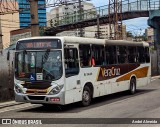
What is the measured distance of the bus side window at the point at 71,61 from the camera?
1341cm

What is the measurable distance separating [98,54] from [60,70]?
3123 millimetres

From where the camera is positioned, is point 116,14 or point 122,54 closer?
point 122,54

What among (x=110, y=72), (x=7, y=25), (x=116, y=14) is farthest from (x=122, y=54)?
(x=7, y=25)

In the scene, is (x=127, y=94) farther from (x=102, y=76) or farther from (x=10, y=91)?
(x=10, y=91)

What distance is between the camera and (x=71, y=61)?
13695 mm

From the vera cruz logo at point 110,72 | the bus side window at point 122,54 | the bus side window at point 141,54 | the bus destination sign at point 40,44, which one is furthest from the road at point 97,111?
the bus side window at point 141,54

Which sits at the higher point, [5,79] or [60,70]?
[60,70]

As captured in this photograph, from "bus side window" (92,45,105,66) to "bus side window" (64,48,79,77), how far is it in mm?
1492

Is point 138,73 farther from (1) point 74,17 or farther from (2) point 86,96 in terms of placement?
(1) point 74,17

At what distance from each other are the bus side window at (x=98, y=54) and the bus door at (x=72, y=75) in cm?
150

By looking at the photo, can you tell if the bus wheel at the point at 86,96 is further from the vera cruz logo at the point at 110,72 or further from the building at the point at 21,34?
the building at the point at 21,34

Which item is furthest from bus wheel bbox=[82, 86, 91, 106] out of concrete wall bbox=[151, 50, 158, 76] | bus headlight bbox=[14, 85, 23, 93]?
concrete wall bbox=[151, 50, 158, 76]

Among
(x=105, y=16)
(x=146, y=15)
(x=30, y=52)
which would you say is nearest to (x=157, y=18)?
(x=146, y=15)

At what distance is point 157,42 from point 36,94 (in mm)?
34574
